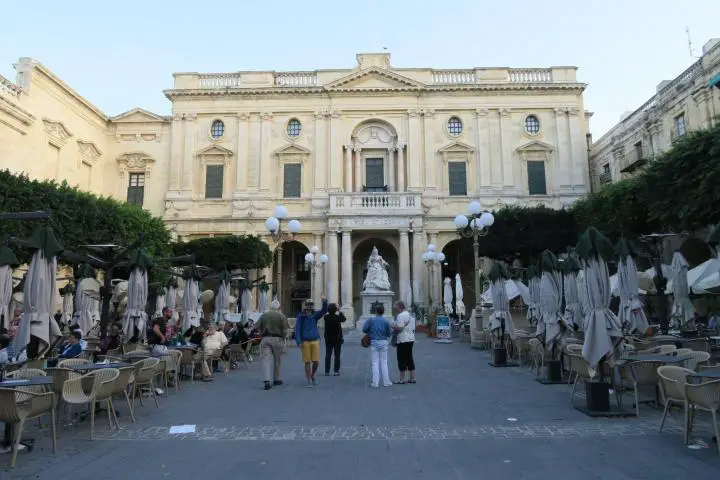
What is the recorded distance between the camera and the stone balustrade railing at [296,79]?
35.3m

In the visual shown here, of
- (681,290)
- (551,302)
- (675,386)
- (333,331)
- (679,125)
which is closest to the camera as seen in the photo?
(675,386)

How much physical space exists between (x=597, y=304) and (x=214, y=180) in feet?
99.2

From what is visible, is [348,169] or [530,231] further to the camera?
[348,169]

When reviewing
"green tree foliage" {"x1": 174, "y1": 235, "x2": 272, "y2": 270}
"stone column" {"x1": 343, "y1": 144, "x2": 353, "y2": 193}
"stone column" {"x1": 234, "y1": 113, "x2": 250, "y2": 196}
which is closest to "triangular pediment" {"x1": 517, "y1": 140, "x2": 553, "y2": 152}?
"stone column" {"x1": 343, "y1": 144, "x2": 353, "y2": 193}

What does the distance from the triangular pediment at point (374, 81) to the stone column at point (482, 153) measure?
450 cm

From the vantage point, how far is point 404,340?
10.7 metres

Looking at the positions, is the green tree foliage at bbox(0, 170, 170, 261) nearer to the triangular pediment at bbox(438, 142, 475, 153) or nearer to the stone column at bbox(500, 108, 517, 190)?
the triangular pediment at bbox(438, 142, 475, 153)

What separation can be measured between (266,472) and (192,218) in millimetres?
30577

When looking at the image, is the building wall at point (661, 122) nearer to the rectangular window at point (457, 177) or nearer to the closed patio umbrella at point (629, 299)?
the rectangular window at point (457, 177)

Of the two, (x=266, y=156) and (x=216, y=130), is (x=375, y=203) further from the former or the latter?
(x=216, y=130)

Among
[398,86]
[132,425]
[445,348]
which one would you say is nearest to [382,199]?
[398,86]

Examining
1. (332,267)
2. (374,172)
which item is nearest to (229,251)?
(332,267)

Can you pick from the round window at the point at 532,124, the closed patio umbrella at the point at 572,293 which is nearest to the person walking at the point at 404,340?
the closed patio umbrella at the point at 572,293

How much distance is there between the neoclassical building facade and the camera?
33719mm
